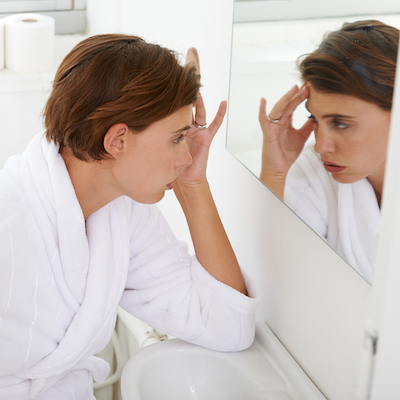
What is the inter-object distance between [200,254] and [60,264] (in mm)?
292

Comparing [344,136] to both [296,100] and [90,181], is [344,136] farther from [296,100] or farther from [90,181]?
[90,181]

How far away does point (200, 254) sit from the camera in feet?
3.53

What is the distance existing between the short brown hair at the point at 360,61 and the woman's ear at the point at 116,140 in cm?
33

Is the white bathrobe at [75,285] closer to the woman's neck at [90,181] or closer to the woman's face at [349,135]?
the woman's neck at [90,181]

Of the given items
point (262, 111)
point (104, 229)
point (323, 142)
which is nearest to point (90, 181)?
point (104, 229)

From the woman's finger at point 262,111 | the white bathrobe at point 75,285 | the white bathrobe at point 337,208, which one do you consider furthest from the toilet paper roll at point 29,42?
the white bathrobe at point 337,208

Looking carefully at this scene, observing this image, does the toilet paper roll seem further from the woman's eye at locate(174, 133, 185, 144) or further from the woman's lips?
the woman's lips

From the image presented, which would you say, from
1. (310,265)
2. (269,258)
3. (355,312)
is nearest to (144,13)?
(269,258)

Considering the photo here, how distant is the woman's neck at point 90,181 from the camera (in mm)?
946

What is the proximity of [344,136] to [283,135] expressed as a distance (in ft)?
0.53

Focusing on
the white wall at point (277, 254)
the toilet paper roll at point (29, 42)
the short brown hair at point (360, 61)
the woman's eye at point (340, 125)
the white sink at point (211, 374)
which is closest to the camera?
the short brown hair at point (360, 61)

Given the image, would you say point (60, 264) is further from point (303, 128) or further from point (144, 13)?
point (144, 13)

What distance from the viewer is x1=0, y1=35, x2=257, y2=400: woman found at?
33.4 inches

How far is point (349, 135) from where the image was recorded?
2.26ft
